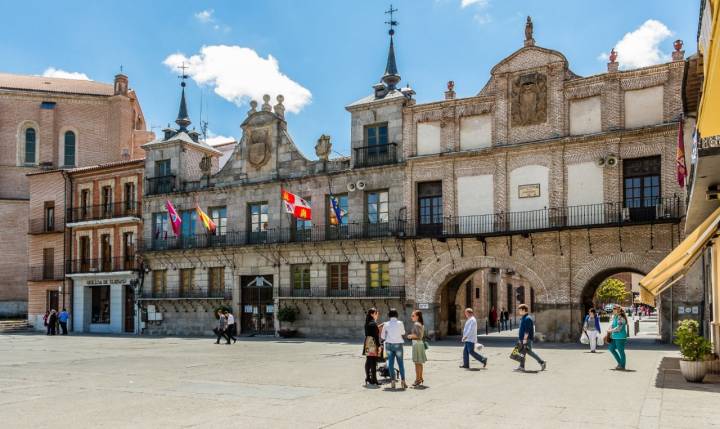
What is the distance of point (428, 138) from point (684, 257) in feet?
59.5

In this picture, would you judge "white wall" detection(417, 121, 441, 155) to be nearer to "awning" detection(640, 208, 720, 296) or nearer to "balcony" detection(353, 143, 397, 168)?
"balcony" detection(353, 143, 397, 168)

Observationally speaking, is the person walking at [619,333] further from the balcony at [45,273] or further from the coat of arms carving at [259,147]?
the balcony at [45,273]

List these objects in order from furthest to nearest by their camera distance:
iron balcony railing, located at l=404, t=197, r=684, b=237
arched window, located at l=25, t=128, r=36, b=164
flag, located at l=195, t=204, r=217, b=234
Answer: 1. arched window, located at l=25, t=128, r=36, b=164
2. flag, located at l=195, t=204, r=217, b=234
3. iron balcony railing, located at l=404, t=197, r=684, b=237

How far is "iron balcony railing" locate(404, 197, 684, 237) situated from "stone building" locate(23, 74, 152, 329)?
82.5 feet

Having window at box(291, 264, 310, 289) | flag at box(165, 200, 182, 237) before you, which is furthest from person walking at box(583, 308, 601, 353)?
flag at box(165, 200, 182, 237)

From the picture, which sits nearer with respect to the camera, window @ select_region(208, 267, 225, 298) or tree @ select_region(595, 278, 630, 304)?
window @ select_region(208, 267, 225, 298)

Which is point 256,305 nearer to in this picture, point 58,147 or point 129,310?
point 129,310

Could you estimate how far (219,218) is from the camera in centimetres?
3738

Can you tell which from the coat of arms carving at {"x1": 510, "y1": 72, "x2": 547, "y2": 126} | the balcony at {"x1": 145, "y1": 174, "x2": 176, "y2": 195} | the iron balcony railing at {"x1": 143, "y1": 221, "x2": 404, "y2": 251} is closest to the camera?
the coat of arms carving at {"x1": 510, "y1": 72, "x2": 547, "y2": 126}

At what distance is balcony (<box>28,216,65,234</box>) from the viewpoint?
43469 mm

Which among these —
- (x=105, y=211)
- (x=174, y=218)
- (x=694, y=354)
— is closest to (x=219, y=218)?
(x=174, y=218)

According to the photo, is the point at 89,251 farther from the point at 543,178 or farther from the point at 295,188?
the point at 543,178

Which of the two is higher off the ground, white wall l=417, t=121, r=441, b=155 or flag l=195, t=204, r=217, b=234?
white wall l=417, t=121, r=441, b=155

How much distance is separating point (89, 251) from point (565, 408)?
37.0 meters
